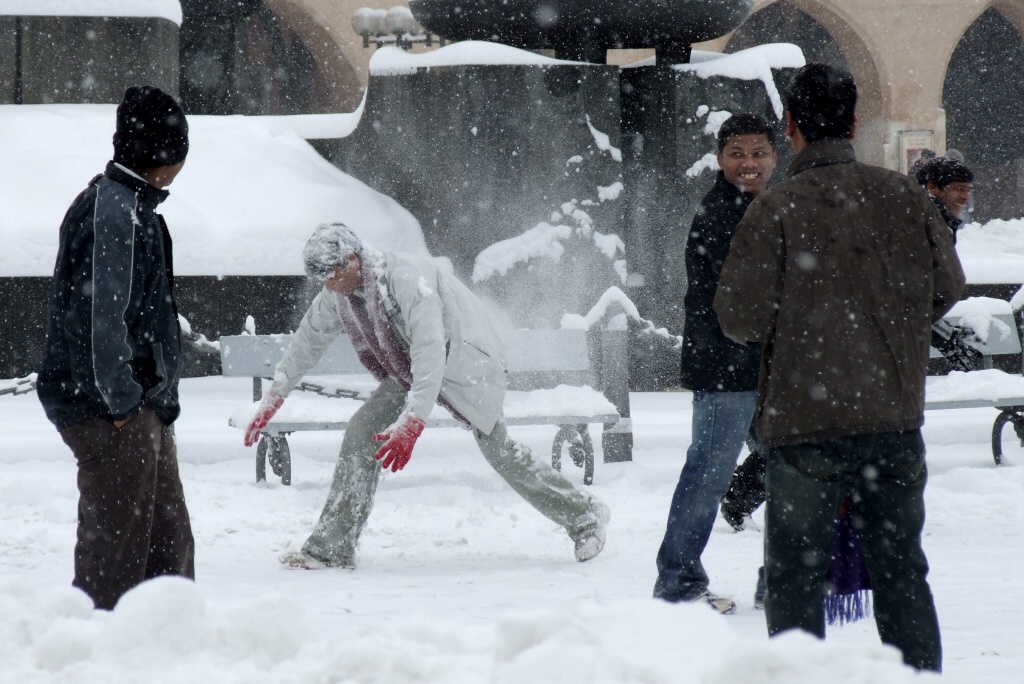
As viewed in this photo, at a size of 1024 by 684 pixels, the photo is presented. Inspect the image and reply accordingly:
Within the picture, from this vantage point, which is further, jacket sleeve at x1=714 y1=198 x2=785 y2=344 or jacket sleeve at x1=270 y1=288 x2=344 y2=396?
jacket sleeve at x1=270 y1=288 x2=344 y2=396

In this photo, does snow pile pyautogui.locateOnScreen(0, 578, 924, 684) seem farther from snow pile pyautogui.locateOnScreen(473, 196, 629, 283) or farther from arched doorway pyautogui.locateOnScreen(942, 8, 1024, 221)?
arched doorway pyautogui.locateOnScreen(942, 8, 1024, 221)

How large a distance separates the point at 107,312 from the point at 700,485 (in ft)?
6.49

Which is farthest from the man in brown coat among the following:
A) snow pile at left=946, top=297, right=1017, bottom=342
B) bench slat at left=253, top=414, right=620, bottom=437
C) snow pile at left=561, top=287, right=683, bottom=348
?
snow pile at left=946, top=297, right=1017, bottom=342

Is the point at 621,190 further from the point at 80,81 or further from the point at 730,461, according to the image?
the point at 730,461

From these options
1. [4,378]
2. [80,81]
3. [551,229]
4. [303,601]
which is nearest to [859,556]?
[303,601]

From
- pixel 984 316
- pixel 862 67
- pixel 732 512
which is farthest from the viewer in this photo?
pixel 862 67

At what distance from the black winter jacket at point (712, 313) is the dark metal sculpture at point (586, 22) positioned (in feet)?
20.9

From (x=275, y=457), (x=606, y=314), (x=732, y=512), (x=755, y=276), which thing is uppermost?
(x=755, y=276)

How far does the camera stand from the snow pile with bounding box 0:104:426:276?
10.1m

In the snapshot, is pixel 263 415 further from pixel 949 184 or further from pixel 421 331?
pixel 949 184

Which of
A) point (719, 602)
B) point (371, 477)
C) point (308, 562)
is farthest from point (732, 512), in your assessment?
point (308, 562)

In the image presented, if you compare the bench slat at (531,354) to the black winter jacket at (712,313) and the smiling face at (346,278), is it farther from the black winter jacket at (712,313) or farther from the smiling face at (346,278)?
the black winter jacket at (712,313)

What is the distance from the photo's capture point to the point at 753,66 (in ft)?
34.3

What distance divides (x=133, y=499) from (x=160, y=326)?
462 millimetres
